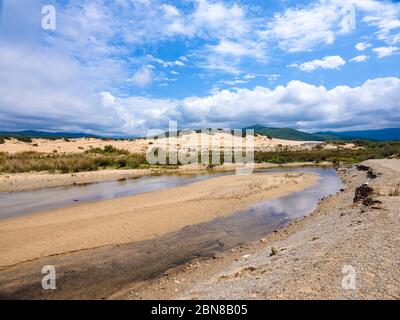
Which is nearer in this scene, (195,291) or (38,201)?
(195,291)

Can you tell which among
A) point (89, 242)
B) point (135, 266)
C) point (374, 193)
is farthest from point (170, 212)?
point (374, 193)

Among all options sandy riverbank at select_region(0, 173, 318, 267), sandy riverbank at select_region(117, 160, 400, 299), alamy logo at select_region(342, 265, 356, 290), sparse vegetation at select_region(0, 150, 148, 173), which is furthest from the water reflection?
alamy logo at select_region(342, 265, 356, 290)

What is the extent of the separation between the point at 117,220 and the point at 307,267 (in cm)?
932

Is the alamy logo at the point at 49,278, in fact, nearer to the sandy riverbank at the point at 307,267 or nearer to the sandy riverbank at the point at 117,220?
the sandy riverbank at the point at 117,220

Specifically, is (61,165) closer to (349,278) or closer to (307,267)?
(307,267)

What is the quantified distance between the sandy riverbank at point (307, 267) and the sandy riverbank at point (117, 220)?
385 centimetres

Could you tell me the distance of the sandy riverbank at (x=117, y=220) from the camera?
11250 millimetres

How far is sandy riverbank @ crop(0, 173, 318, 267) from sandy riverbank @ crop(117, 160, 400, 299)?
3846 mm

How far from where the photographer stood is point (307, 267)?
673 cm

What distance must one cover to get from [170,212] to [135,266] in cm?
616

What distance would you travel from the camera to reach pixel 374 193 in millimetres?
13711

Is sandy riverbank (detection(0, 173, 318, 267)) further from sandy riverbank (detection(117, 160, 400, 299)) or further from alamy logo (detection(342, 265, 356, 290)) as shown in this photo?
alamy logo (detection(342, 265, 356, 290))
